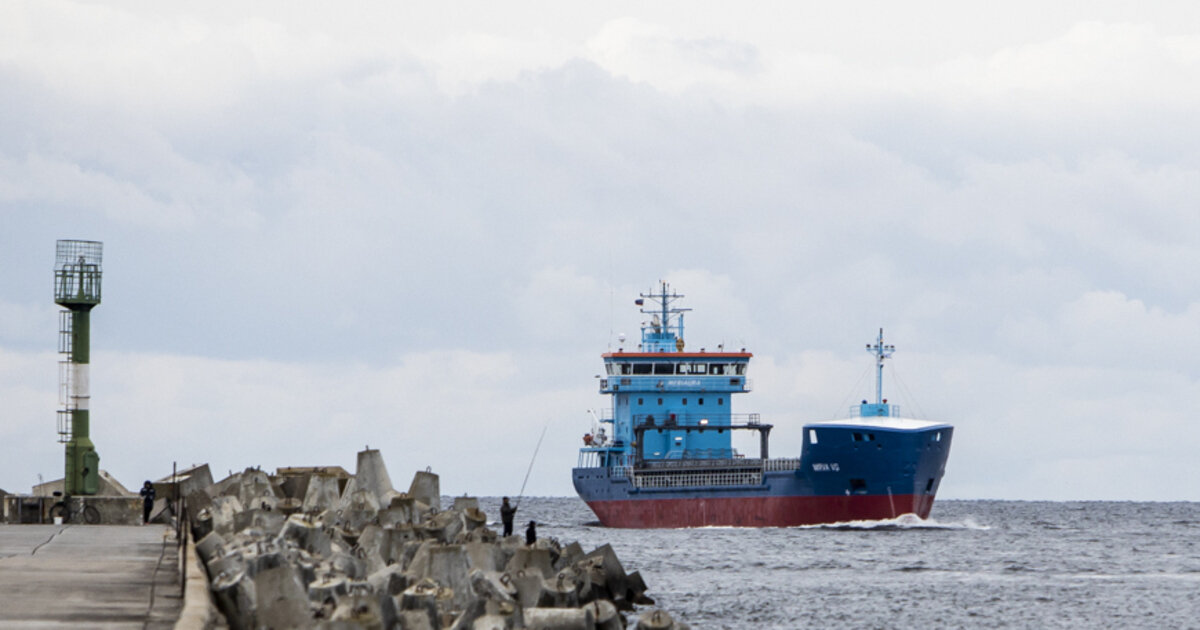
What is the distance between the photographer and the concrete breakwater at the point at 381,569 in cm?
1238

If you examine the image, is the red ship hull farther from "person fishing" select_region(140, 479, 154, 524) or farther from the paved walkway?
the paved walkway

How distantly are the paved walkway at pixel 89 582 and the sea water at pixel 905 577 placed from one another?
9.34m

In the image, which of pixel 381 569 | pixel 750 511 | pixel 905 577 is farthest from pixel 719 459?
pixel 381 569

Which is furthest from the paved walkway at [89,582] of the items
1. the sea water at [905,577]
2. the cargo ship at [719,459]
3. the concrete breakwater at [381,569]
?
the cargo ship at [719,459]

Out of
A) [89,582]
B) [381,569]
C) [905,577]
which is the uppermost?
[89,582]

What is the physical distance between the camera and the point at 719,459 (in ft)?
189

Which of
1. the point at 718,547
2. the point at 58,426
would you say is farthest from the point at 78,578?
the point at 718,547

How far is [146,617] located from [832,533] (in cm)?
4256

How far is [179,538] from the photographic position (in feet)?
64.4

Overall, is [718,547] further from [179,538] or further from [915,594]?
[179,538]

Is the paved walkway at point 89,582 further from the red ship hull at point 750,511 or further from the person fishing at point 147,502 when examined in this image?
the red ship hull at point 750,511

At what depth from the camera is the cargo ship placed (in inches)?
2101

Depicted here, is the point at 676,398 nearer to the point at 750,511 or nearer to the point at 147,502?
the point at 750,511

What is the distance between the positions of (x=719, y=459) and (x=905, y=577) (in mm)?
23481
